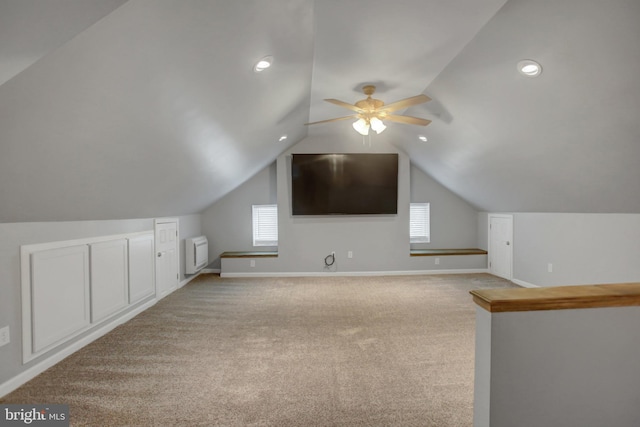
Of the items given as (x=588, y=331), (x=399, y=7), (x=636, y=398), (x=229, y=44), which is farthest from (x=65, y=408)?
(x=399, y=7)

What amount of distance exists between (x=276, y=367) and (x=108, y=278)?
7.23ft

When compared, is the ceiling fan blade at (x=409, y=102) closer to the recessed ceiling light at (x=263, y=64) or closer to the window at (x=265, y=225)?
the recessed ceiling light at (x=263, y=64)

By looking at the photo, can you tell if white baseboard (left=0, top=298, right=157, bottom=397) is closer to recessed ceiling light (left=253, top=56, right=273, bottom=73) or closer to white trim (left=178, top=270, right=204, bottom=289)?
white trim (left=178, top=270, right=204, bottom=289)

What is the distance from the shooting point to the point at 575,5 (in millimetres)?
1944

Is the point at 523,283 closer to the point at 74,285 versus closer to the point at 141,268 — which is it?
the point at 141,268

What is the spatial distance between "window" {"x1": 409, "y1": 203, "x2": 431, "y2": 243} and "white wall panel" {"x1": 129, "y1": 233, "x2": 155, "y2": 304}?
4.99m

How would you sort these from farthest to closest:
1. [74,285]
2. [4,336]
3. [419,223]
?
[419,223], [74,285], [4,336]

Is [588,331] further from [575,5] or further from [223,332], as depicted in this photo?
[223,332]

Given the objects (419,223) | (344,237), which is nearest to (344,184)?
(344,237)

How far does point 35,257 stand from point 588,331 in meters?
3.65

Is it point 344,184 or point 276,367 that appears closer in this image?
point 276,367

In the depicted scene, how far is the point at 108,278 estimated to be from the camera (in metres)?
3.43

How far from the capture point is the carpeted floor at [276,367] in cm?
204

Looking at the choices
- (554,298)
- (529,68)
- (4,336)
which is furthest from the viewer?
(529,68)
